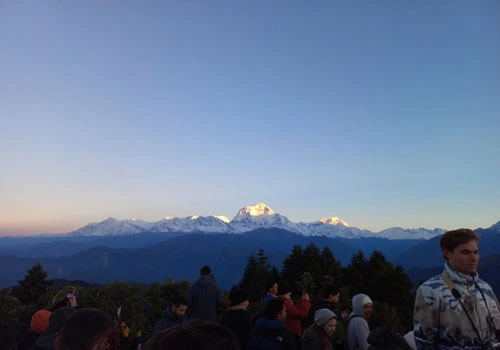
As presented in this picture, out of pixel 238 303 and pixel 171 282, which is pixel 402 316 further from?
pixel 238 303

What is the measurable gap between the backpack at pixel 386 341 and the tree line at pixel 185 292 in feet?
15.5

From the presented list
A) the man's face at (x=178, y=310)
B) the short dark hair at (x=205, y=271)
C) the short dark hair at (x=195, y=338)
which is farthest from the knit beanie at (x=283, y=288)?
the short dark hair at (x=195, y=338)

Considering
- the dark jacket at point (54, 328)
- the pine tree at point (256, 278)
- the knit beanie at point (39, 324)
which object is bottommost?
the pine tree at point (256, 278)

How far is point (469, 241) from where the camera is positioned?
2879 mm

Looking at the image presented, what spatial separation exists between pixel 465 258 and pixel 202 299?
5.71 meters

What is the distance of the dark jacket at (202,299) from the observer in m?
7.16

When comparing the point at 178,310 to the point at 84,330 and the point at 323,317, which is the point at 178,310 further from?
the point at 84,330

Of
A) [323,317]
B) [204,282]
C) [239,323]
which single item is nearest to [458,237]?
[323,317]

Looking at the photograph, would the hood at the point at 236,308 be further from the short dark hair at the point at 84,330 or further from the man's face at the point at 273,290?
the short dark hair at the point at 84,330

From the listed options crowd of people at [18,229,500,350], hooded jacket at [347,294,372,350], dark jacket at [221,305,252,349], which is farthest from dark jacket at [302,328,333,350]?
dark jacket at [221,305,252,349]

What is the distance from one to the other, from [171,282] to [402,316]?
32.8 meters

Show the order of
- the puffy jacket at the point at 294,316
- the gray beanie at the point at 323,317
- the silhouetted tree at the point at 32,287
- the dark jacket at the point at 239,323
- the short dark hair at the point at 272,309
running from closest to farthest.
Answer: the short dark hair at the point at 272,309
the gray beanie at the point at 323,317
the dark jacket at the point at 239,323
the puffy jacket at the point at 294,316
the silhouetted tree at the point at 32,287

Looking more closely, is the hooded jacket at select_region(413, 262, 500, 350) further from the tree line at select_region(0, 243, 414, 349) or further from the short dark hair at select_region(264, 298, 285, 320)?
the tree line at select_region(0, 243, 414, 349)

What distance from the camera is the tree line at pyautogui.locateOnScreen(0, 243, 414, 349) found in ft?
33.0
